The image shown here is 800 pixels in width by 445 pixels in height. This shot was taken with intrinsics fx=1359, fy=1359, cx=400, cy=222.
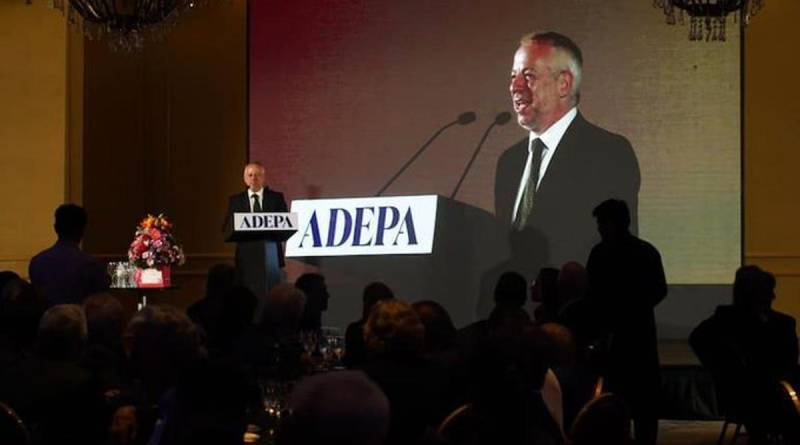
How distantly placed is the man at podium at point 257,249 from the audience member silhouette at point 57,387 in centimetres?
511

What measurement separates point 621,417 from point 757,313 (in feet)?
9.66

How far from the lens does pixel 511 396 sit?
3.50 metres

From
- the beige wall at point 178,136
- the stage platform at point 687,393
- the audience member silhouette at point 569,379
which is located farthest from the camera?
the beige wall at point 178,136

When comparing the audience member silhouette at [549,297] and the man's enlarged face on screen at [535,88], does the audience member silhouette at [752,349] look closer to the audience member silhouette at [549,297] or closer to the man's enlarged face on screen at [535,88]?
the audience member silhouette at [549,297]

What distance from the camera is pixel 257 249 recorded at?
9.39 m

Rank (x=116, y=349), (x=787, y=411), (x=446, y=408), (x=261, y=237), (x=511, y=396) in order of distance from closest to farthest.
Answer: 1. (x=511, y=396)
2. (x=446, y=408)
3. (x=116, y=349)
4. (x=787, y=411)
5. (x=261, y=237)

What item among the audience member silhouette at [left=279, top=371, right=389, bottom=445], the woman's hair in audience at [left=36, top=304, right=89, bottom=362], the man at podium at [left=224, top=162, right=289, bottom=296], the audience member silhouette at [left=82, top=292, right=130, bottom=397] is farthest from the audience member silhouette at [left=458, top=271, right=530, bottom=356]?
the man at podium at [left=224, top=162, right=289, bottom=296]

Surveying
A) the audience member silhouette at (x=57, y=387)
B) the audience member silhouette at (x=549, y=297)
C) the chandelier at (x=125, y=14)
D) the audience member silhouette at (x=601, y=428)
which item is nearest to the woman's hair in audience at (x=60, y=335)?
the audience member silhouette at (x=57, y=387)

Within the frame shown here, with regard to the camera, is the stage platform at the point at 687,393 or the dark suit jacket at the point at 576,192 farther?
the dark suit jacket at the point at 576,192

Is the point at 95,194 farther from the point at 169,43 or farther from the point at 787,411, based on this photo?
the point at 787,411

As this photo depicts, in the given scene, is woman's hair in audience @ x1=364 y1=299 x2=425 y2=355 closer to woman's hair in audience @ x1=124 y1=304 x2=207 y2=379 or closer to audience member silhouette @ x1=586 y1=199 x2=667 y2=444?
woman's hair in audience @ x1=124 y1=304 x2=207 y2=379

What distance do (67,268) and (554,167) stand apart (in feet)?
16.4

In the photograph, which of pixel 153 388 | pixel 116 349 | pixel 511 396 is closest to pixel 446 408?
pixel 511 396

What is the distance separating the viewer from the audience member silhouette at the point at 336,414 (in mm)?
2197
